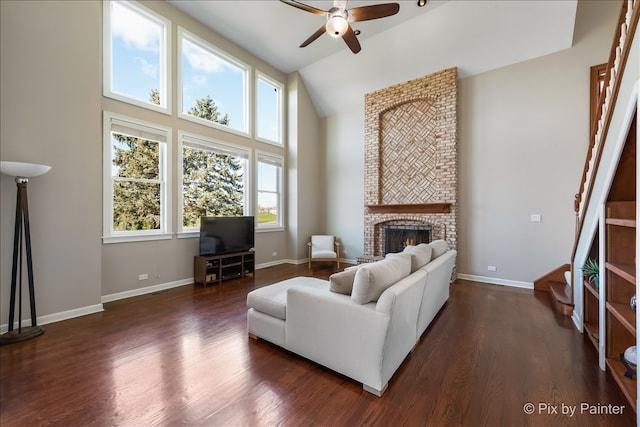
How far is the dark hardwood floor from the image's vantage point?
5.36 ft

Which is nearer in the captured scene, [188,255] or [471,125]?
[188,255]

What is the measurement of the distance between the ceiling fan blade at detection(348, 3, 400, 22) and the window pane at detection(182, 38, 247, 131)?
317cm

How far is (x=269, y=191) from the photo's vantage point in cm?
633

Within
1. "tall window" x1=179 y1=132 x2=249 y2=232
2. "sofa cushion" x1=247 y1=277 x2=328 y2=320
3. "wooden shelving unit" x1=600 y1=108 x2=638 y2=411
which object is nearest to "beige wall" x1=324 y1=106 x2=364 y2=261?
"tall window" x1=179 y1=132 x2=249 y2=232

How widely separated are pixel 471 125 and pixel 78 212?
6.35 meters

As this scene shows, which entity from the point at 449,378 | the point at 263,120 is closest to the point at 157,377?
the point at 449,378

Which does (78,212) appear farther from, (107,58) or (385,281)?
(385,281)

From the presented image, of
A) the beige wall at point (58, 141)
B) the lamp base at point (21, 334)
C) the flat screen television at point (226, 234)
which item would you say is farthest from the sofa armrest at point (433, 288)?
the beige wall at point (58, 141)

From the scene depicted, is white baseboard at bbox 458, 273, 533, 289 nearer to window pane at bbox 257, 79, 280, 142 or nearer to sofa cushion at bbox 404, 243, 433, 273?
sofa cushion at bbox 404, 243, 433, 273

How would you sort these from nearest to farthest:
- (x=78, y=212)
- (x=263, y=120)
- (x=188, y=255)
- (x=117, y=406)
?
(x=117, y=406), (x=78, y=212), (x=188, y=255), (x=263, y=120)

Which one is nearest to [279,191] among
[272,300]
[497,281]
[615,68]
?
[272,300]

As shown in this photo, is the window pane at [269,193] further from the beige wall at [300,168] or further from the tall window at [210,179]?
the tall window at [210,179]

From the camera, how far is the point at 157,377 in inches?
79.4

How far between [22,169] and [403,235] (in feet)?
19.1
